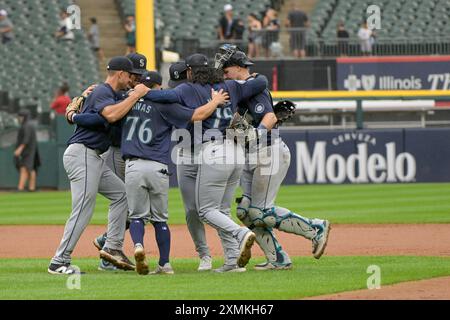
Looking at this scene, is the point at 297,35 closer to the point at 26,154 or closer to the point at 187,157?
the point at 26,154

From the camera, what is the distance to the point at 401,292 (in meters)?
8.07

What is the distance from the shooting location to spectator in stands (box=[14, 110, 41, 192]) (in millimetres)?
21156

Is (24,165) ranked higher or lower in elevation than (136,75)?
lower

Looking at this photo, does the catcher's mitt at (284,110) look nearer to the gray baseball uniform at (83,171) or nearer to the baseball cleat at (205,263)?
the baseball cleat at (205,263)

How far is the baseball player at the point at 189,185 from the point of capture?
9.45 meters

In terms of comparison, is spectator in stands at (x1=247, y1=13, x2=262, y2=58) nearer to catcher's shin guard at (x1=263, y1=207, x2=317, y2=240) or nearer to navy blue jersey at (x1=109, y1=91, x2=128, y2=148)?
navy blue jersey at (x1=109, y1=91, x2=128, y2=148)

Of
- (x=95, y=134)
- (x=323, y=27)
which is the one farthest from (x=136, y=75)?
(x=323, y=27)

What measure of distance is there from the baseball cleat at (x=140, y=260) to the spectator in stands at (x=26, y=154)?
12.3m

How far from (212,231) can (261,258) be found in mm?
3478

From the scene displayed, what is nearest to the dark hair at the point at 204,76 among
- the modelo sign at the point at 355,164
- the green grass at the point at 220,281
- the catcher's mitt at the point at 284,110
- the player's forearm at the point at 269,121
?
the player's forearm at the point at 269,121

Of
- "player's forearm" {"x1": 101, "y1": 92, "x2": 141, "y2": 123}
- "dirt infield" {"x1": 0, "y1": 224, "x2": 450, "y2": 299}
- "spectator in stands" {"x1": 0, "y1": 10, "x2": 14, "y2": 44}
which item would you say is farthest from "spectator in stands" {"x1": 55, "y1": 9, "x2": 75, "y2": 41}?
"player's forearm" {"x1": 101, "y1": 92, "x2": 141, "y2": 123}

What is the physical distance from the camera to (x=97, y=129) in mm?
9453

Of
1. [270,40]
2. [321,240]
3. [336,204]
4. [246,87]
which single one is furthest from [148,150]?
[270,40]

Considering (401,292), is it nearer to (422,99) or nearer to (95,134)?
→ (95,134)
